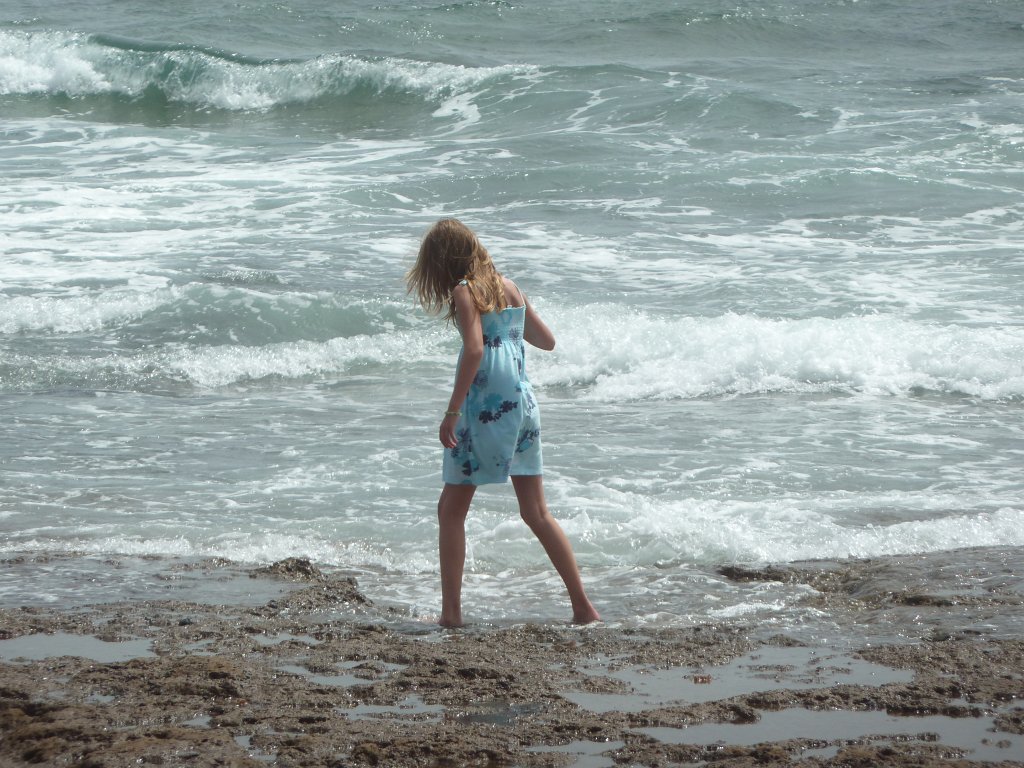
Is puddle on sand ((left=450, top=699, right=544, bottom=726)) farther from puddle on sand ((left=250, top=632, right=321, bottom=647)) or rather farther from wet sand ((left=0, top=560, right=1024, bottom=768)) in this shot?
puddle on sand ((left=250, top=632, right=321, bottom=647))

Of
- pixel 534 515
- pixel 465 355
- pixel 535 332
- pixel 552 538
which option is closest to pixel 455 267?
pixel 465 355

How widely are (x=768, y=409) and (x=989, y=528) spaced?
2815 millimetres

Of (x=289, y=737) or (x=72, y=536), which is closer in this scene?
(x=289, y=737)

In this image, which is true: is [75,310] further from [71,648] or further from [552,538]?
[552,538]

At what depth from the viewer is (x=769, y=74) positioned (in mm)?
24359

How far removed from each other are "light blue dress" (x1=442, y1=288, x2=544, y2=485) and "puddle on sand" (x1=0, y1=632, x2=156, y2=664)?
1243mm

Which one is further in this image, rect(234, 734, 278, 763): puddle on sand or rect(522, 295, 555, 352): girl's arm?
rect(522, 295, 555, 352): girl's arm

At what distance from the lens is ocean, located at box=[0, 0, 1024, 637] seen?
5.79 meters

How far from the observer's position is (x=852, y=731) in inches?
134

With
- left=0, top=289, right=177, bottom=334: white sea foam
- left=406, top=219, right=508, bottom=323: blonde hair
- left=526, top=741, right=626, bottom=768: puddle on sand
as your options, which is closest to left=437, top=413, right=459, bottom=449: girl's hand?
left=406, top=219, right=508, bottom=323: blonde hair

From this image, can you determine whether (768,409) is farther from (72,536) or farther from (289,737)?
(289,737)

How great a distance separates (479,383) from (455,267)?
43 cm

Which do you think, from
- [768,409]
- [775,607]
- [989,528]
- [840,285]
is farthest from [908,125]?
[775,607]

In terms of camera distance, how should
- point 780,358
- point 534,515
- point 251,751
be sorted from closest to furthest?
1. point 251,751
2. point 534,515
3. point 780,358
